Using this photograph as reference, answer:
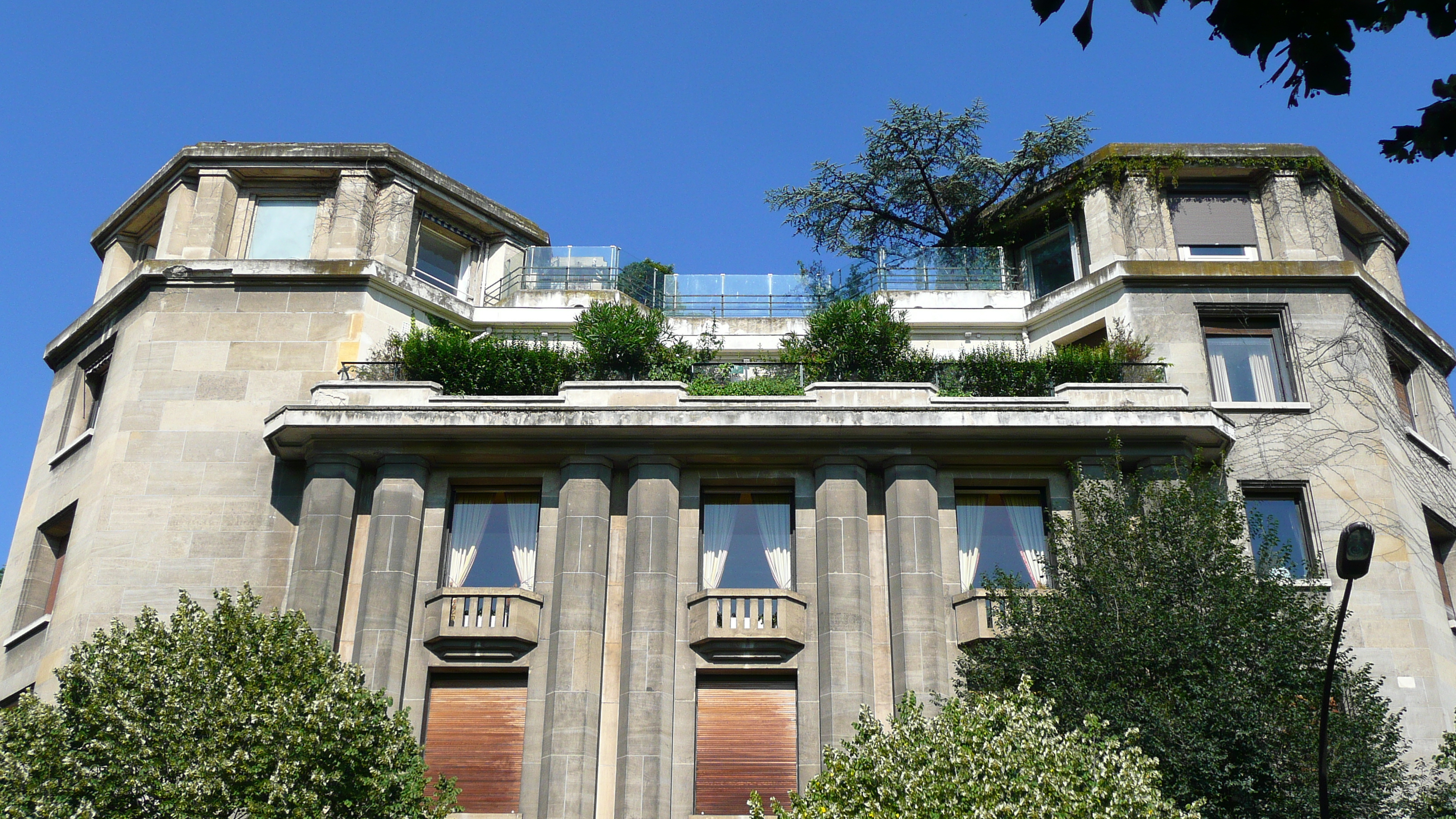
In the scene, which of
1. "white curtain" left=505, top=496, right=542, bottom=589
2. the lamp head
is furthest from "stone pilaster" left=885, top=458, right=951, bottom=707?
the lamp head

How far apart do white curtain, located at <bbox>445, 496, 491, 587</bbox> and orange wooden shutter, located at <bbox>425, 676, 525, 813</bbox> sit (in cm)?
200

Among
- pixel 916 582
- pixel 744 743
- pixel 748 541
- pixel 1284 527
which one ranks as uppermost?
pixel 1284 527

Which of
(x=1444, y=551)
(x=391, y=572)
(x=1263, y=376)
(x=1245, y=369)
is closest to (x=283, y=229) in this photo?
(x=391, y=572)

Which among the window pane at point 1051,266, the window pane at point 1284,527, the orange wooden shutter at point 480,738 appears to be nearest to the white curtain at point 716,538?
the orange wooden shutter at point 480,738

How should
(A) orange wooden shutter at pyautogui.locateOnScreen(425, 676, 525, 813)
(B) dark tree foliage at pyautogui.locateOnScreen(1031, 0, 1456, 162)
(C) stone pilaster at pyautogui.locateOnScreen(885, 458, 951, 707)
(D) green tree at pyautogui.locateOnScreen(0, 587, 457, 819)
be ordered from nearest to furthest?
(B) dark tree foliage at pyautogui.locateOnScreen(1031, 0, 1456, 162) < (D) green tree at pyautogui.locateOnScreen(0, 587, 457, 819) < (A) orange wooden shutter at pyautogui.locateOnScreen(425, 676, 525, 813) < (C) stone pilaster at pyautogui.locateOnScreen(885, 458, 951, 707)

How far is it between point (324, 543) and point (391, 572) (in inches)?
53.3

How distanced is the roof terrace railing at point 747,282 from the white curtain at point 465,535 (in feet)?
23.0

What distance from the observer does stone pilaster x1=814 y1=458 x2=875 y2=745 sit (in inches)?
886

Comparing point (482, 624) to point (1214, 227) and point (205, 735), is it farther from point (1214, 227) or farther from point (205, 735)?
point (1214, 227)

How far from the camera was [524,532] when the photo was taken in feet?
82.0

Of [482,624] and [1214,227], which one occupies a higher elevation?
[1214,227]

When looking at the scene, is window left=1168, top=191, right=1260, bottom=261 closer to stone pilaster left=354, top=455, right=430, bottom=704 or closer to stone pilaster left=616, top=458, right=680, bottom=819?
stone pilaster left=616, top=458, right=680, bottom=819

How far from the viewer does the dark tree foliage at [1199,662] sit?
18.8 m

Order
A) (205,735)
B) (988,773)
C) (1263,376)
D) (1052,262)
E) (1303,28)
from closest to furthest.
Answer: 1. (1303,28)
2. (988,773)
3. (205,735)
4. (1263,376)
5. (1052,262)
